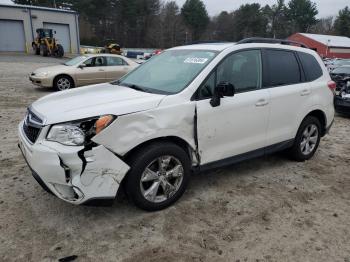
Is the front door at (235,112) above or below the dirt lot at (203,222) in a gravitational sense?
above

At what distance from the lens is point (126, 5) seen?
73062 millimetres

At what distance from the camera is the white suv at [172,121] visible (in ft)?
10.1

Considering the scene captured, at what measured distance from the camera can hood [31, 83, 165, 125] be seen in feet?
10.3

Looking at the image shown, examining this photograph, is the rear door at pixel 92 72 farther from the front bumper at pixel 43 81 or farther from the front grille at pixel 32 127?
the front grille at pixel 32 127

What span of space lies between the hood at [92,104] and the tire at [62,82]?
26.6 feet

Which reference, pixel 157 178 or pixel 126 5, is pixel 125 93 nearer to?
pixel 157 178

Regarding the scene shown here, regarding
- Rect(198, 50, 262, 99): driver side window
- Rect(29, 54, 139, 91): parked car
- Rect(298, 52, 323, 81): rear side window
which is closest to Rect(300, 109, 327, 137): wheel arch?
Rect(298, 52, 323, 81): rear side window

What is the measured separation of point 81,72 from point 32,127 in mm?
8862

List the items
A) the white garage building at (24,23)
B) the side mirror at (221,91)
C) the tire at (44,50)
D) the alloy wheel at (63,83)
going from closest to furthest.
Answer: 1. the side mirror at (221,91)
2. the alloy wheel at (63,83)
3. the tire at (44,50)
4. the white garage building at (24,23)

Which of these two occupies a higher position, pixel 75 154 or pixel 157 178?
pixel 75 154

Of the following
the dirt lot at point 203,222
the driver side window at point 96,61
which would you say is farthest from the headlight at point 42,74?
the dirt lot at point 203,222

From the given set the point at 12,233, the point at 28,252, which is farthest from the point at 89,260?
the point at 12,233

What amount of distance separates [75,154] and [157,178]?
0.94m

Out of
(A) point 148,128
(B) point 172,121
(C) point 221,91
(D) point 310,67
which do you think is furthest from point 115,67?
(A) point 148,128
